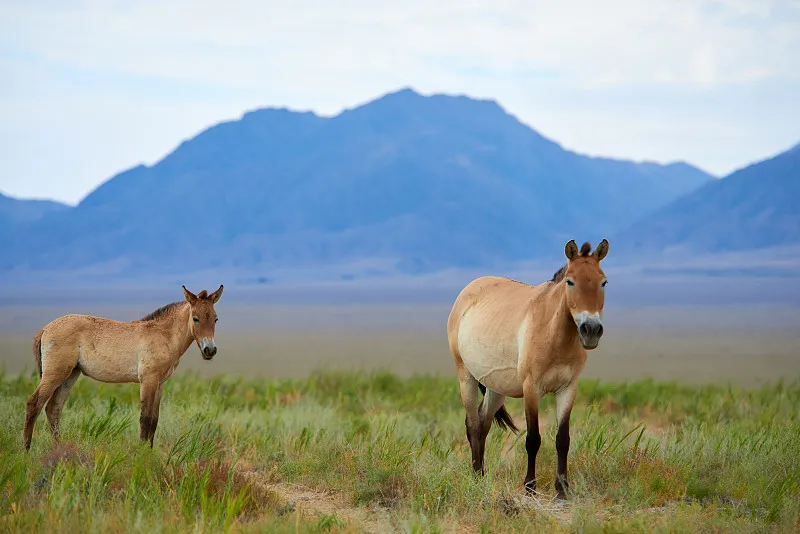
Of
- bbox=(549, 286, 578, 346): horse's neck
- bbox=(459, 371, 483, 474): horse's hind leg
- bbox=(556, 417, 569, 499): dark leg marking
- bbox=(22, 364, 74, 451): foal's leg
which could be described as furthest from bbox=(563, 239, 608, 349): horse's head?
bbox=(22, 364, 74, 451): foal's leg

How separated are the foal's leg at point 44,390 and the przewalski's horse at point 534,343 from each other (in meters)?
4.06

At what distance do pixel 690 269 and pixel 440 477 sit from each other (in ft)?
476

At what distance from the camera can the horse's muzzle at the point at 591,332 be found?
296 inches

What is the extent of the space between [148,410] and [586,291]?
14.8ft

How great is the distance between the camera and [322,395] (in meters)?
17.0

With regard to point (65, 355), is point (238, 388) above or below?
below

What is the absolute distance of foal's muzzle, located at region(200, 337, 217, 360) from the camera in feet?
29.4

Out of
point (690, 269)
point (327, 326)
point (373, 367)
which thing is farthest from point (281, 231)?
point (373, 367)

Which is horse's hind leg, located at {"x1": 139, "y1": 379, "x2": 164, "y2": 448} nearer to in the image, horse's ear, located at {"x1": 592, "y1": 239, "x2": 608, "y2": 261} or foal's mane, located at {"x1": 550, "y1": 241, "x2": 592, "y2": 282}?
foal's mane, located at {"x1": 550, "y1": 241, "x2": 592, "y2": 282}

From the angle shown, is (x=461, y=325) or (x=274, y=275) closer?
(x=461, y=325)

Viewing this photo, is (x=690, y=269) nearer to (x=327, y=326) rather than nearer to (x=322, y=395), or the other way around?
(x=327, y=326)

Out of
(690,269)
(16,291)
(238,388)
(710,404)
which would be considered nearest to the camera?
(710,404)

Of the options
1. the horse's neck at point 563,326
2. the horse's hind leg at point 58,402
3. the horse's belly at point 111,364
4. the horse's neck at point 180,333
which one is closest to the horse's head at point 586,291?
the horse's neck at point 563,326

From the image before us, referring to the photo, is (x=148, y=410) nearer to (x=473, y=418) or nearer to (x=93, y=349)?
(x=93, y=349)
